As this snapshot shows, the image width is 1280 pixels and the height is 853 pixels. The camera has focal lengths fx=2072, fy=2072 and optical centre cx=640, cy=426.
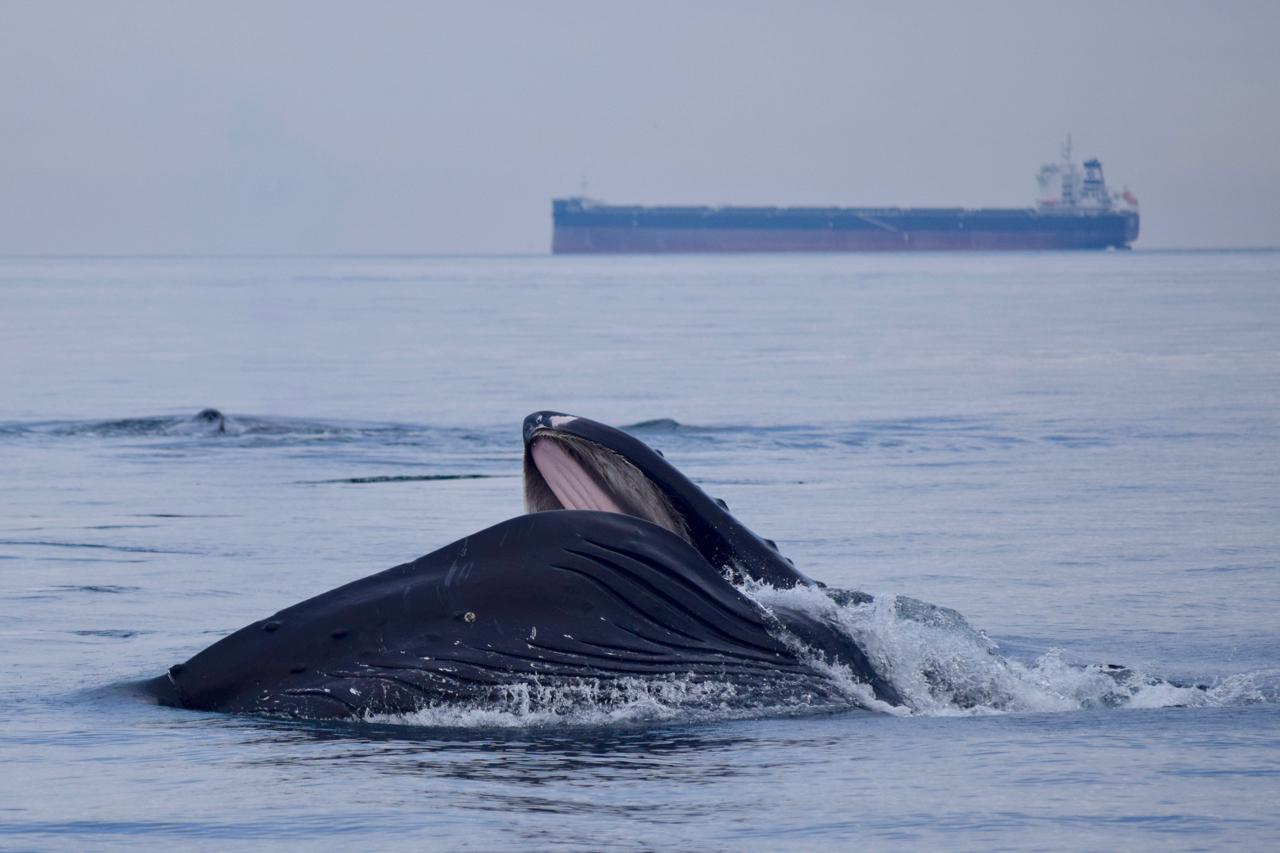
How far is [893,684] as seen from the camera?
337 inches

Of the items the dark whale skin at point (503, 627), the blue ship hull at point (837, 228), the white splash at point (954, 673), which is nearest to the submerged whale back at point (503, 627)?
the dark whale skin at point (503, 627)

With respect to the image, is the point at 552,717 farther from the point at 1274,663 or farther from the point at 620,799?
the point at 1274,663

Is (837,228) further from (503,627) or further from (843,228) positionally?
(503,627)

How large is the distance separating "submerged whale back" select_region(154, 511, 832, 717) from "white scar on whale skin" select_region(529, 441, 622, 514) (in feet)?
0.90

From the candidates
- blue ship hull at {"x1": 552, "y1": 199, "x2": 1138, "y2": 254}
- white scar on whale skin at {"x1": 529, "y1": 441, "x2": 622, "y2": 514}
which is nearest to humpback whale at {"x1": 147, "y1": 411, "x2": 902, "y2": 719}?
white scar on whale skin at {"x1": 529, "y1": 441, "x2": 622, "y2": 514}

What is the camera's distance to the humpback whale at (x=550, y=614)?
733 cm

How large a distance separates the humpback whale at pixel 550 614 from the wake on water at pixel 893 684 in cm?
6

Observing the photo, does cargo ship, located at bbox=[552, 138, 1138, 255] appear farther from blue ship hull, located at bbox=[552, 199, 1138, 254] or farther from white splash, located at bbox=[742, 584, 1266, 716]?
white splash, located at bbox=[742, 584, 1266, 716]

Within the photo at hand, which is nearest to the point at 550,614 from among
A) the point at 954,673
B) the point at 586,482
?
the point at 586,482

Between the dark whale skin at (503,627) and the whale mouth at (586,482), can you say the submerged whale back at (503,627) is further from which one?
the whale mouth at (586,482)

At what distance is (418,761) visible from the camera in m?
7.39

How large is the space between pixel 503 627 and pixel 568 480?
591mm

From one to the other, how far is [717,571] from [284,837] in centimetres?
209

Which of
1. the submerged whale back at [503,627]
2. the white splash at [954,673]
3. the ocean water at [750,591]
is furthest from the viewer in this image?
the white splash at [954,673]
